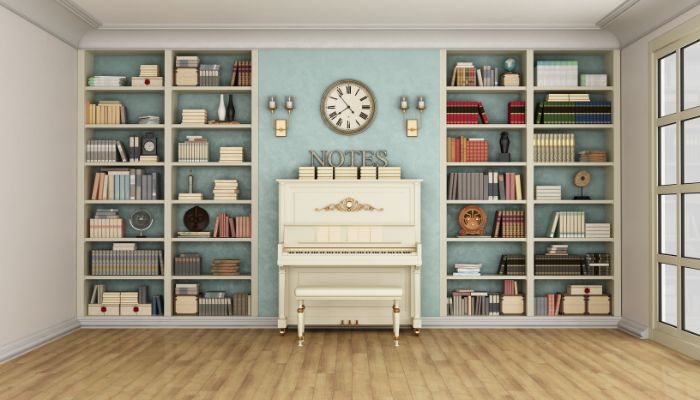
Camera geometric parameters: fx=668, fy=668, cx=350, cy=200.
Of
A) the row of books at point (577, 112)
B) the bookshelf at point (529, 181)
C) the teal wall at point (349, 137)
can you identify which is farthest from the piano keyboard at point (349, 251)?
the row of books at point (577, 112)

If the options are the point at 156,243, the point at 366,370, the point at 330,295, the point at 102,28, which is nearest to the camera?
the point at 366,370

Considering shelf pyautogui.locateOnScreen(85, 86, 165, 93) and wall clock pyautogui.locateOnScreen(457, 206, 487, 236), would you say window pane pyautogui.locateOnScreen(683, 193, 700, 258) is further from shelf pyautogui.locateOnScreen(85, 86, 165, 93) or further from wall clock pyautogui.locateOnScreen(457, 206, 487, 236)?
shelf pyautogui.locateOnScreen(85, 86, 165, 93)

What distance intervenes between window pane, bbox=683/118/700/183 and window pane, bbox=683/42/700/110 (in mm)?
153

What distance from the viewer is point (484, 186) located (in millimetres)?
6586

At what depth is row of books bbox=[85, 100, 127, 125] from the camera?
6590mm

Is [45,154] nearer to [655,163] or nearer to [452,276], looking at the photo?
[452,276]

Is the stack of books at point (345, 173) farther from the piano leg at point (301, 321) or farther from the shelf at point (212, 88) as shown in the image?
the piano leg at point (301, 321)

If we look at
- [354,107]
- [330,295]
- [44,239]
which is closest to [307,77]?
[354,107]

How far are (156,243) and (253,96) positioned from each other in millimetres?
1822

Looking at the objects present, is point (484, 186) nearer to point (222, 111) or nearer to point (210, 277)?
point (222, 111)

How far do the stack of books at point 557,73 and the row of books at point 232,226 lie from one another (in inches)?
126

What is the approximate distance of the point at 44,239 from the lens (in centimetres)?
584

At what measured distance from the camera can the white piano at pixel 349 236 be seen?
6156 millimetres

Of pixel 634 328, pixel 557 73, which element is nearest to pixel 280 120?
pixel 557 73
